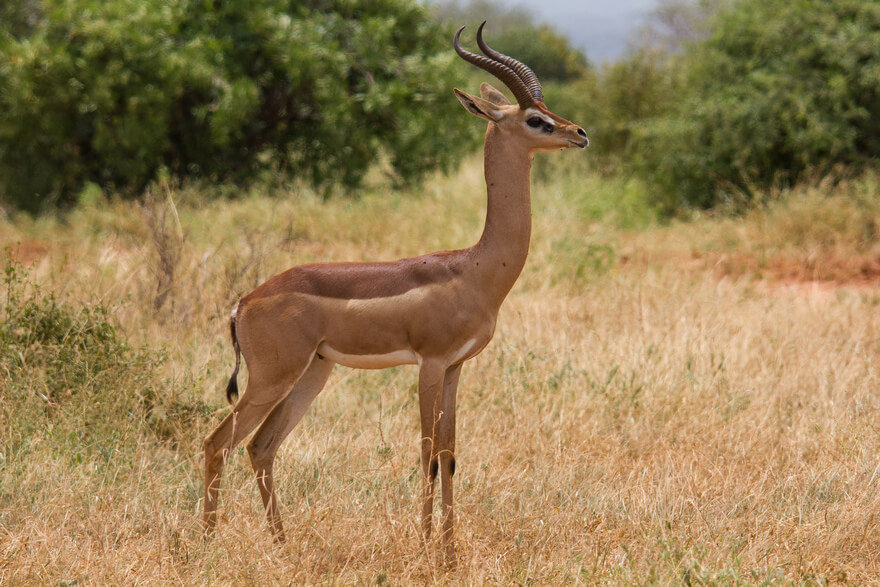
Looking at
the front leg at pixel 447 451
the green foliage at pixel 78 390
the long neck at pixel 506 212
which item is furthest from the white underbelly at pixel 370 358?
the green foliage at pixel 78 390

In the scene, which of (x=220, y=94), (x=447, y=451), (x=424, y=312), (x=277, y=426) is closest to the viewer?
(x=424, y=312)

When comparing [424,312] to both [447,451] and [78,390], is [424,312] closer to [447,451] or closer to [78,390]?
[447,451]

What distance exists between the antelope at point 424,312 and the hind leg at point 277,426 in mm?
78

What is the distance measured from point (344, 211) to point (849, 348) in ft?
18.3

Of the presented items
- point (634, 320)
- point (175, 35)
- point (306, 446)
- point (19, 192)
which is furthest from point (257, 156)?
point (306, 446)

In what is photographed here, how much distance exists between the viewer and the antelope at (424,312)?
394cm

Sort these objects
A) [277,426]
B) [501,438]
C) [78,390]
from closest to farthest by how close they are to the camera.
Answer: [277,426], [78,390], [501,438]

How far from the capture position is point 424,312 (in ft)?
12.9

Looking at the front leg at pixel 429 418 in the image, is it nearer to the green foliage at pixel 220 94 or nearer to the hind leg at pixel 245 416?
the hind leg at pixel 245 416

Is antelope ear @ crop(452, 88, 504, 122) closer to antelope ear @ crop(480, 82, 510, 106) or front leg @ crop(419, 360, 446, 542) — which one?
antelope ear @ crop(480, 82, 510, 106)

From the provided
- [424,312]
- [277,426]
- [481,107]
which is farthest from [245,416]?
[481,107]

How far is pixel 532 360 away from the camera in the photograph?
6.20 m

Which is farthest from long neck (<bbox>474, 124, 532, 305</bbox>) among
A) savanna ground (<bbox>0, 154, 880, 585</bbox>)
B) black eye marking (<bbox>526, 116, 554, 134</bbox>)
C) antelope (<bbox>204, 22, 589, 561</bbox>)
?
savanna ground (<bbox>0, 154, 880, 585</bbox>)

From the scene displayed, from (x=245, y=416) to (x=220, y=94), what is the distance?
7576 mm
